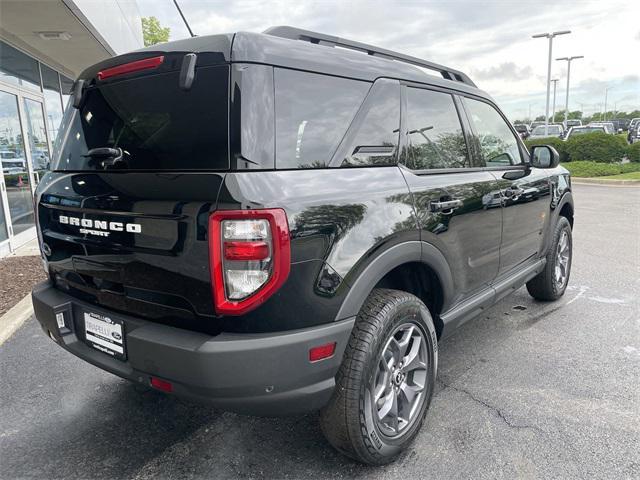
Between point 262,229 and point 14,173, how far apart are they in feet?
25.0

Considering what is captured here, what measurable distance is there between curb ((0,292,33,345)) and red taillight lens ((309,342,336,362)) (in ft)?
10.7

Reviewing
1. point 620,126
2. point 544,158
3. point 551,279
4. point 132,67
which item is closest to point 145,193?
Answer: point 132,67

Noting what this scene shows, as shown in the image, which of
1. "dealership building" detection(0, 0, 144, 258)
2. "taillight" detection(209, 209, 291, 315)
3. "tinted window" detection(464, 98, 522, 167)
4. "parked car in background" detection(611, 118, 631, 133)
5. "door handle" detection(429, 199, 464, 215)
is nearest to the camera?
"taillight" detection(209, 209, 291, 315)

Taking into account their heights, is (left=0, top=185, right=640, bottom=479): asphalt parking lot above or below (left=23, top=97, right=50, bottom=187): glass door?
below

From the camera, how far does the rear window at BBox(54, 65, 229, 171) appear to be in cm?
188

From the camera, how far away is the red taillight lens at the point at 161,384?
192cm

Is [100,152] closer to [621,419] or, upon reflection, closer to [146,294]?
[146,294]

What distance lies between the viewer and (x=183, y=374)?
5.94ft

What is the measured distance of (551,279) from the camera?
171 inches

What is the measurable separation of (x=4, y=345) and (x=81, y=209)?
2.43 metres

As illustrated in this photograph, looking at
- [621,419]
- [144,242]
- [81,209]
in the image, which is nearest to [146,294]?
[144,242]

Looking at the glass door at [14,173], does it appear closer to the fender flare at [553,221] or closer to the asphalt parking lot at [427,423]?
the asphalt parking lot at [427,423]

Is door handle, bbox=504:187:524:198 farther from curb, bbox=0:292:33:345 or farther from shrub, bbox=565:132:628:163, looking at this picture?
shrub, bbox=565:132:628:163

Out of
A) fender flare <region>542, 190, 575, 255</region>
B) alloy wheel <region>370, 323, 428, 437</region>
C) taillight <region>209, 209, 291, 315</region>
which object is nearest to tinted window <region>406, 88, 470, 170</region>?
alloy wheel <region>370, 323, 428, 437</region>
